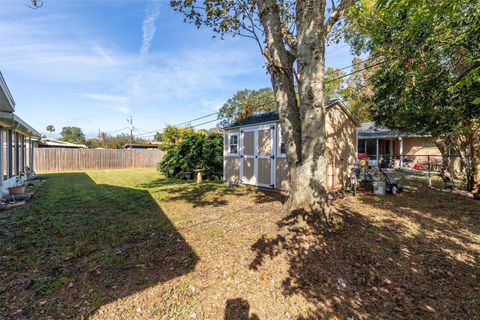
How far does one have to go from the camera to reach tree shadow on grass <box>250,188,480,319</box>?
7.71ft

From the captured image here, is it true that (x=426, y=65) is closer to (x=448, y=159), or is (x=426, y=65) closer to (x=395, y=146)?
(x=448, y=159)

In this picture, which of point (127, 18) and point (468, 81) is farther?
point (127, 18)

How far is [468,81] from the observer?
8.91 ft

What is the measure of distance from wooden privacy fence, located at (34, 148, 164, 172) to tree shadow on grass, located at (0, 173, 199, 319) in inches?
575

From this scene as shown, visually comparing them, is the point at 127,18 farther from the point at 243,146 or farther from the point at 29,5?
the point at 243,146

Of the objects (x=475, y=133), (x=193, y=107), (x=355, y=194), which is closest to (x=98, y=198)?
(x=355, y=194)

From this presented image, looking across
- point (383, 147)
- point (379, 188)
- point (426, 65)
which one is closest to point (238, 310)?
point (379, 188)

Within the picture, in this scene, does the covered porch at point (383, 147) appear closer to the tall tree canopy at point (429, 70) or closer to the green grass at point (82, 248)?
the tall tree canopy at point (429, 70)

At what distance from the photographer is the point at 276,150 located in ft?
27.2

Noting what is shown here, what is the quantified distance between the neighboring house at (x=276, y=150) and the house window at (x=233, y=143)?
0.51 ft

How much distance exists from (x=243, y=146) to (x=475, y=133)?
822 cm

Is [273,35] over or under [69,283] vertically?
over

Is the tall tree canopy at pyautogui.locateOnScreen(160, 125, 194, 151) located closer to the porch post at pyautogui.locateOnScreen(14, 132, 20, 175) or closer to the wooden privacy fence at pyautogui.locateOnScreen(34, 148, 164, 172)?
the wooden privacy fence at pyautogui.locateOnScreen(34, 148, 164, 172)

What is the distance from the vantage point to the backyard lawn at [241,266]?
2.34 meters
